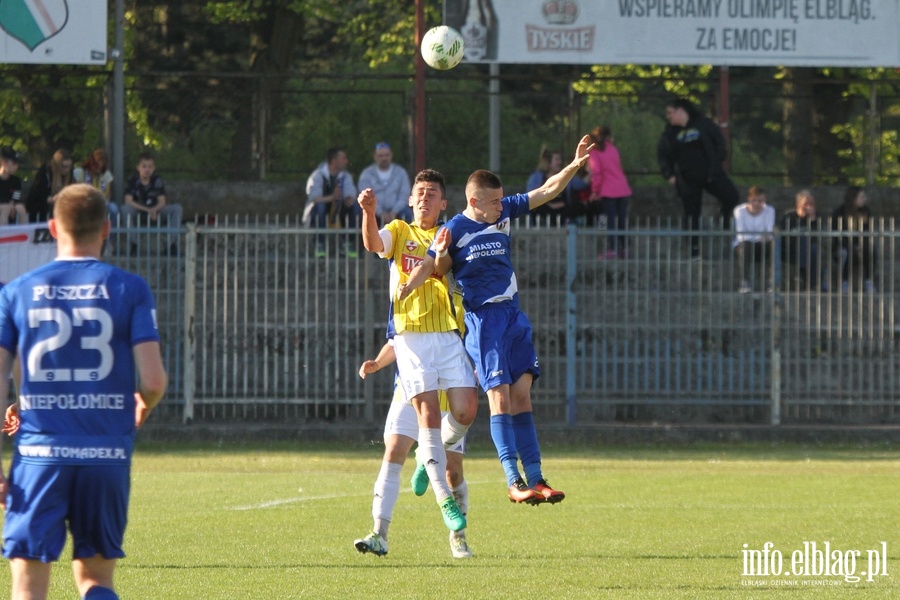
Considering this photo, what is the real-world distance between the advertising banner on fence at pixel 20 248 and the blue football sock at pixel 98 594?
495 inches

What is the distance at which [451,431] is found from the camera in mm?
9289

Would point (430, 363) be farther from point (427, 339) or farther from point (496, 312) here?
point (496, 312)

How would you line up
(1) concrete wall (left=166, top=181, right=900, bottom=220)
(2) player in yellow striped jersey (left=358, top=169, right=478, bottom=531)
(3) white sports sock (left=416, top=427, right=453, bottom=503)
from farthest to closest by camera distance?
1. (1) concrete wall (left=166, top=181, right=900, bottom=220)
2. (2) player in yellow striped jersey (left=358, top=169, right=478, bottom=531)
3. (3) white sports sock (left=416, top=427, right=453, bottom=503)

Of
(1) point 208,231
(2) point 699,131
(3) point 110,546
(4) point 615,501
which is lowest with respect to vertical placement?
(4) point 615,501

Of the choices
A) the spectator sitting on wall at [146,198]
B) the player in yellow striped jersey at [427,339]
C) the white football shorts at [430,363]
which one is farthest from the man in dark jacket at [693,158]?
the white football shorts at [430,363]

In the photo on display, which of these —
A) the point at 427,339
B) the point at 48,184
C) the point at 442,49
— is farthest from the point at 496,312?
the point at 48,184

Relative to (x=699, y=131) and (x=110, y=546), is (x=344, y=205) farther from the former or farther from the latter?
(x=110, y=546)

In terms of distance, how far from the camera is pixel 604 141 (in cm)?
2011

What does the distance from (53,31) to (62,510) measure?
15.8 metres

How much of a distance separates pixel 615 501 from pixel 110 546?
7.50 metres

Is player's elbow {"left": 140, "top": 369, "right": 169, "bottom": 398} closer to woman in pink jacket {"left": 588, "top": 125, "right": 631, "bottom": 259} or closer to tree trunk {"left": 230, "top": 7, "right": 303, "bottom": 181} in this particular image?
woman in pink jacket {"left": 588, "top": 125, "right": 631, "bottom": 259}

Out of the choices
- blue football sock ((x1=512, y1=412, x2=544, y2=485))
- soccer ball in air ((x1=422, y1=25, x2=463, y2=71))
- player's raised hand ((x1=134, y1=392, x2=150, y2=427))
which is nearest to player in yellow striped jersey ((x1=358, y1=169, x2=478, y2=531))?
blue football sock ((x1=512, y1=412, x2=544, y2=485))

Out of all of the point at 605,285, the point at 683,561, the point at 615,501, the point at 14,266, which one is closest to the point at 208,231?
the point at 14,266

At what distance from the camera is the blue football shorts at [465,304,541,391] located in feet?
30.7
